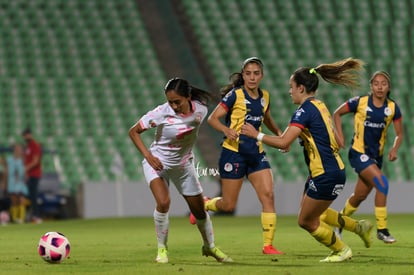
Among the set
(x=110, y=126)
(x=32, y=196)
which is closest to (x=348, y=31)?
(x=110, y=126)

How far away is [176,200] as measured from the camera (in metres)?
20.8

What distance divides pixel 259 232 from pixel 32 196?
21.7ft

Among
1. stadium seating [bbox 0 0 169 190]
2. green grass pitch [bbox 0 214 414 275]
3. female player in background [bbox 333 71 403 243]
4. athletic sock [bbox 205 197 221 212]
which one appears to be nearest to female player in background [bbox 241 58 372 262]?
green grass pitch [bbox 0 214 414 275]

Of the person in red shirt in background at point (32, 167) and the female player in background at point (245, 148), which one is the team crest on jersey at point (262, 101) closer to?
the female player in background at point (245, 148)

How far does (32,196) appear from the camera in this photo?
757 inches

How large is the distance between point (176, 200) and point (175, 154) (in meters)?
12.1

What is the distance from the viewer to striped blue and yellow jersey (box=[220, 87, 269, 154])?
10.1 meters

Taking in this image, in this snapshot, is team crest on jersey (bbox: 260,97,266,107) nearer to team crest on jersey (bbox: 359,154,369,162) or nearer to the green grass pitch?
the green grass pitch

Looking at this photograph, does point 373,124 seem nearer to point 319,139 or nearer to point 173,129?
point 319,139

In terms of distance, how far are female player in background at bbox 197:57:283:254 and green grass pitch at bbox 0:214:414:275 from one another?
0.54 meters

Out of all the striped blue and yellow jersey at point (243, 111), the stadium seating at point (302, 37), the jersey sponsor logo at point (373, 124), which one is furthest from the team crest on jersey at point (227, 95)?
the stadium seating at point (302, 37)

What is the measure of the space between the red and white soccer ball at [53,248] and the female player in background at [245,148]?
82.2 inches

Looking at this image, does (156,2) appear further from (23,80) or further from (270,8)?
(23,80)

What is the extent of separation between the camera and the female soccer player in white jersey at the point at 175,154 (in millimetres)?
8531
